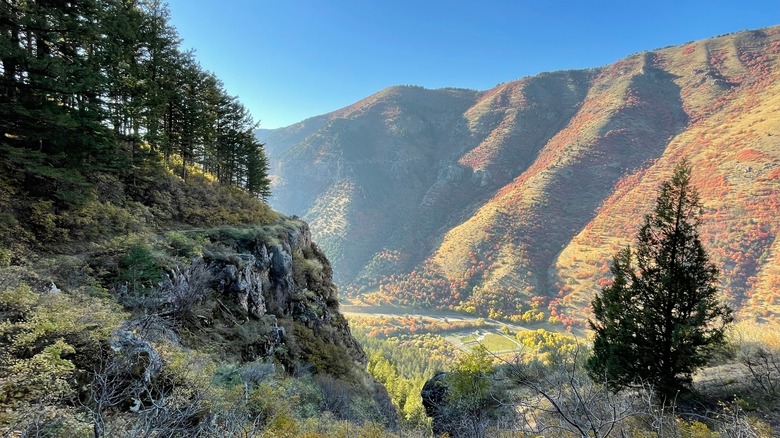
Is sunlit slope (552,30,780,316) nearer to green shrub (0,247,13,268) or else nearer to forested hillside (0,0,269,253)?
forested hillside (0,0,269,253)

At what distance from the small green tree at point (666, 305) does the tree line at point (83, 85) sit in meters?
20.3

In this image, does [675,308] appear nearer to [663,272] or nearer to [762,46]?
[663,272]

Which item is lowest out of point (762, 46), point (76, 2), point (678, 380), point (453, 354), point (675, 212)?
point (453, 354)

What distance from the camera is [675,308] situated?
11422 millimetres

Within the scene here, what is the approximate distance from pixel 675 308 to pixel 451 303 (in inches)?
4186

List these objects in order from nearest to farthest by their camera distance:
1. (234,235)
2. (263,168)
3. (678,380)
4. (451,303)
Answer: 1. (678,380)
2. (234,235)
3. (263,168)
4. (451,303)

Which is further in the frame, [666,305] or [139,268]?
[666,305]

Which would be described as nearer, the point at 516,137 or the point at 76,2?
the point at 76,2

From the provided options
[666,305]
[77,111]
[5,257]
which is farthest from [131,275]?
[666,305]

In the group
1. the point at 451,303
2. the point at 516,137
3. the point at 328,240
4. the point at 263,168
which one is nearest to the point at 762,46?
the point at 516,137

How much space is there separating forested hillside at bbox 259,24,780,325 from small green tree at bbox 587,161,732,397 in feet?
264

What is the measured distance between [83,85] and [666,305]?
2202cm

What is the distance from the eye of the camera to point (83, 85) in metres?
11.0

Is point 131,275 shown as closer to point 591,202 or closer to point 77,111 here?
point 77,111
